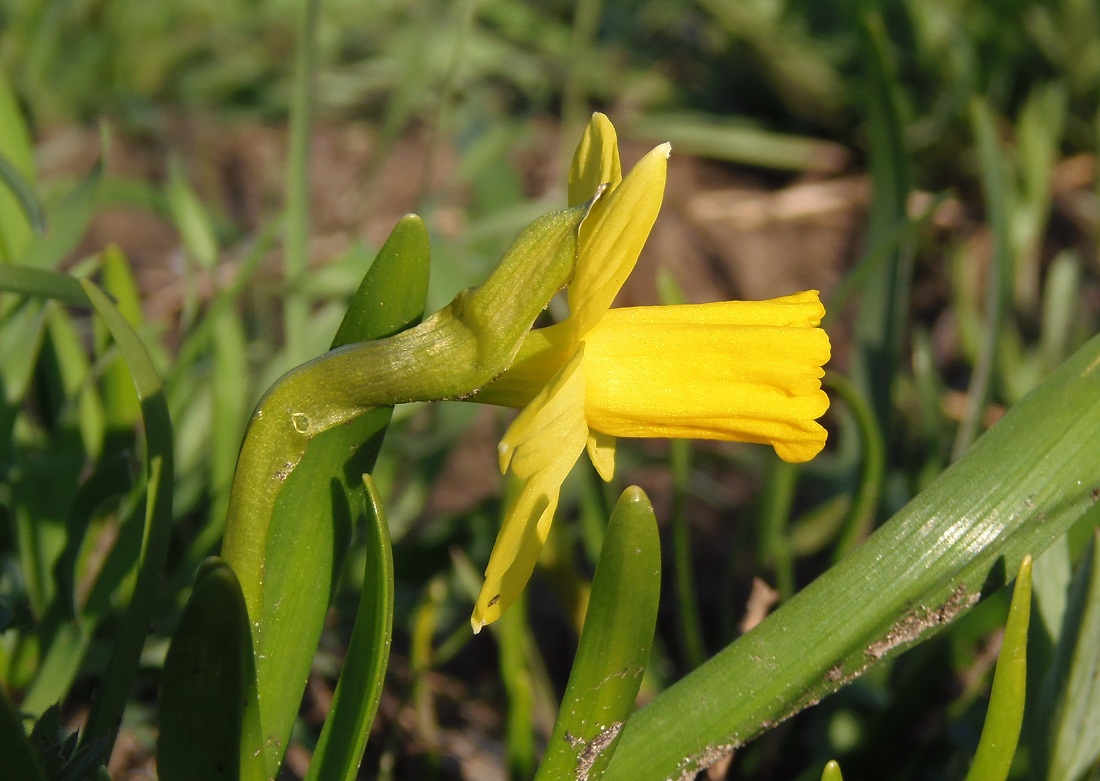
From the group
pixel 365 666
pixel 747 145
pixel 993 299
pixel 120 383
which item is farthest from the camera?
pixel 747 145

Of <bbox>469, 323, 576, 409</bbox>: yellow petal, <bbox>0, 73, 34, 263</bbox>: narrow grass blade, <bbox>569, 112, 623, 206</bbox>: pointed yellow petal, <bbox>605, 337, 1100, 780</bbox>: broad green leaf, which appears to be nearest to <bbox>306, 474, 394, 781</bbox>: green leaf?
<bbox>469, 323, 576, 409</bbox>: yellow petal

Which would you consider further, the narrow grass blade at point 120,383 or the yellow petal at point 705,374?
the narrow grass blade at point 120,383

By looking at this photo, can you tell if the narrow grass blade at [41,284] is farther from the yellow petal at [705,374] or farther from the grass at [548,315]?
the yellow petal at [705,374]

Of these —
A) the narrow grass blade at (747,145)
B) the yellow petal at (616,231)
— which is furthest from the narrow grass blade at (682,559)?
the narrow grass blade at (747,145)

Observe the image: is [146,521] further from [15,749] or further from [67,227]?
[67,227]

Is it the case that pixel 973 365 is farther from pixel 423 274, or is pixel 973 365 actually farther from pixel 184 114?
pixel 184 114

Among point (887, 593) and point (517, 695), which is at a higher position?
point (887, 593)

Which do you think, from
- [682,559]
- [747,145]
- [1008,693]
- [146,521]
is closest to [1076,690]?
[1008,693]
